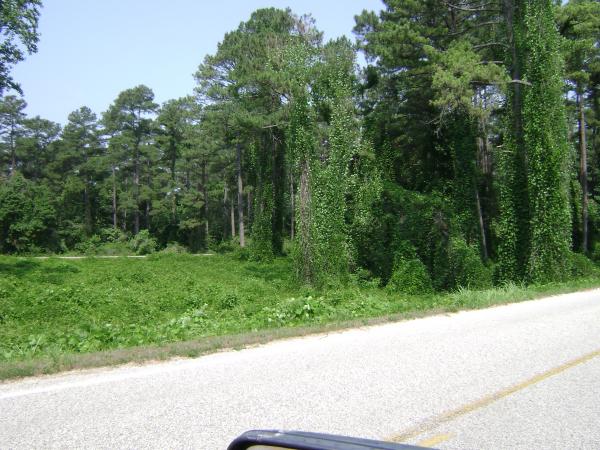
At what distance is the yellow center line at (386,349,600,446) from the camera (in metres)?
3.91

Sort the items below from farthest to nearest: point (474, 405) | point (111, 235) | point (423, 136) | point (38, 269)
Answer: point (111, 235)
point (423, 136)
point (38, 269)
point (474, 405)

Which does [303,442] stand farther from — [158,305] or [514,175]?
[514,175]

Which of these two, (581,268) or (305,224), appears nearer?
(305,224)

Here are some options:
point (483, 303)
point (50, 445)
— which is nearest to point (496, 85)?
point (483, 303)

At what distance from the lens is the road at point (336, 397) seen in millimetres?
3842

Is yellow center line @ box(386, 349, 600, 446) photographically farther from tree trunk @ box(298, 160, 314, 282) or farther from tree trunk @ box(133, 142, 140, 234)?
tree trunk @ box(133, 142, 140, 234)

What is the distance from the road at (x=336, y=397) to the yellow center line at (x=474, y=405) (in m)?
0.02

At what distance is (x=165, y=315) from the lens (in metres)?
13.5

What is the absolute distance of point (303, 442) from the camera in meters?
1.71

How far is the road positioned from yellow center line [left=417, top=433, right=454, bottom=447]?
0.05ft

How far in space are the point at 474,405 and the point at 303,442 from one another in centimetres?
340

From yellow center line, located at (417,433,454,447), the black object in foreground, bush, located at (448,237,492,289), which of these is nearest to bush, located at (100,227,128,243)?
bush, located at (448,237,492,289)

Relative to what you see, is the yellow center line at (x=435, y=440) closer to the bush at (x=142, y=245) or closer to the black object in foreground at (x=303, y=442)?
the black object in foreground at (x=303, y=442)

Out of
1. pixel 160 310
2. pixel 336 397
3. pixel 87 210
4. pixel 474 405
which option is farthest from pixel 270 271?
pixel 87 210
